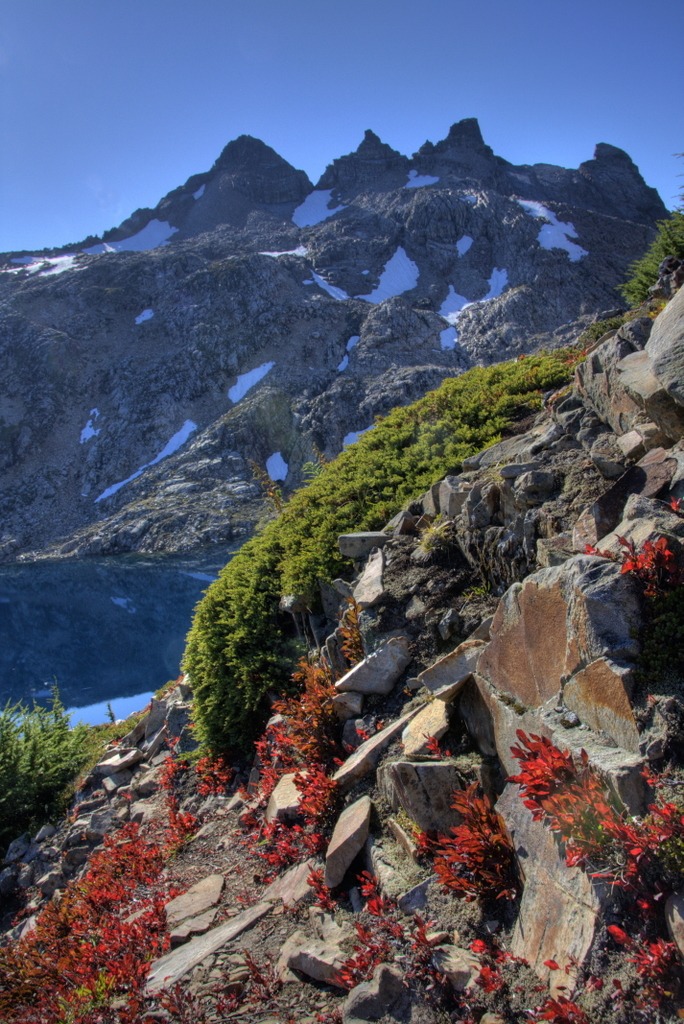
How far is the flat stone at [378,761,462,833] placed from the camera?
3.59 metres

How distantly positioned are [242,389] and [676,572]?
69.3 m

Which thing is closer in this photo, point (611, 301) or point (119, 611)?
point (119, 611)

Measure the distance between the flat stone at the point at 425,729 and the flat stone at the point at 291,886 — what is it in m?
1.21

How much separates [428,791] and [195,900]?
2630 millimetres

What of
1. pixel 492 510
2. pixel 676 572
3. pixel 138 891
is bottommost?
pixel 138 891

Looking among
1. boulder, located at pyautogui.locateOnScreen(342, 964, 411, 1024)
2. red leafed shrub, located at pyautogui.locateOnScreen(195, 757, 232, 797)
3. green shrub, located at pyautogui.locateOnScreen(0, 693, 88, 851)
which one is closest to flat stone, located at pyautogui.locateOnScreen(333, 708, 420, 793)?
boulder, located at pyautogui.locateOnScreen(342, 964, 411, 1024)

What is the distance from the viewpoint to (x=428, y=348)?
64.6 meters

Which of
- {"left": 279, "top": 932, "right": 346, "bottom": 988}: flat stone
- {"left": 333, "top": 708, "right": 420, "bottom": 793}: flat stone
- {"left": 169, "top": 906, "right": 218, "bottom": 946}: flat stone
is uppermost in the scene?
{"left": 333, "top": 708, "right": 420, "bottom": 793}: flat stone

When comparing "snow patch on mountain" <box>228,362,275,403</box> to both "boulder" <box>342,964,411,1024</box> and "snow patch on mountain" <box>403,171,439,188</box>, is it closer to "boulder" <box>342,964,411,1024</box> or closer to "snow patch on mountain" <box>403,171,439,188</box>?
"snow patch on mountain" <box>403,171,439,188</box>

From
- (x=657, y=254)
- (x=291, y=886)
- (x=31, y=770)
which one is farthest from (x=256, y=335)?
(x=291, y=886)

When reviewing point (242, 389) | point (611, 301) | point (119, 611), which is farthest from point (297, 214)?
point (119, 611)

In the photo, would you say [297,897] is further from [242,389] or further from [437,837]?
[242,389]

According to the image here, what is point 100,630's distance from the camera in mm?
24078

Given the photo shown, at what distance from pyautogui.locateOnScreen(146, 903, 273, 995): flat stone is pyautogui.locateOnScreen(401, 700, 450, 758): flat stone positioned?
1.58 meters
